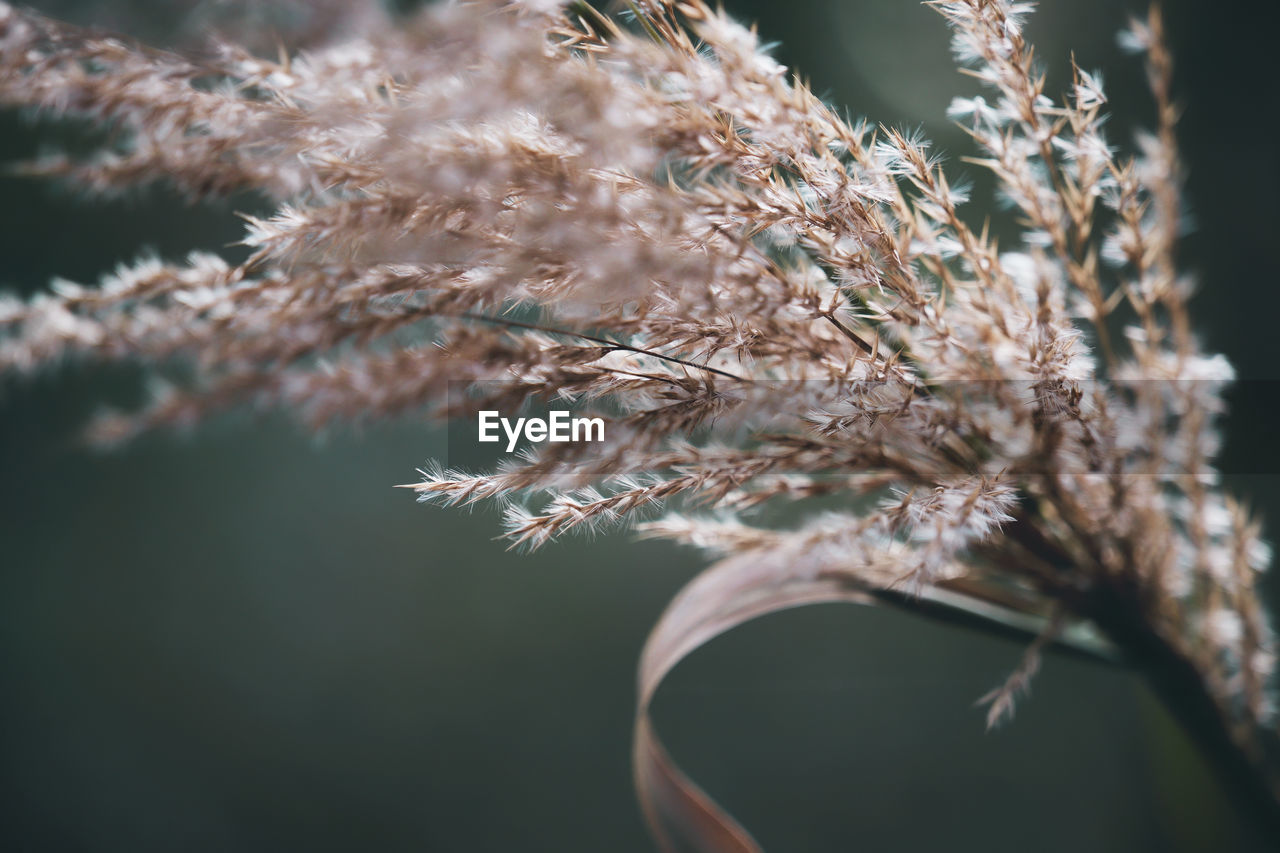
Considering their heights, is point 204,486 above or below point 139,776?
above

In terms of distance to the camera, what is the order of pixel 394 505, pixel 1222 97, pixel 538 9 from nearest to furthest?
pixel 538 9 → pixel 1222 97 → pixel 394 505

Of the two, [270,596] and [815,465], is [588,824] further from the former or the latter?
[815,465]

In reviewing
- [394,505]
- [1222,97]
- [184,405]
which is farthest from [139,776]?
[1222,97]

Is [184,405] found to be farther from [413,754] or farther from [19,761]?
[19,761]

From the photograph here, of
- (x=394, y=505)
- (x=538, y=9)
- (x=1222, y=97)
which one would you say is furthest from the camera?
(x=394, y=505)

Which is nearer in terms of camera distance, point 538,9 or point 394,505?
point 538,9

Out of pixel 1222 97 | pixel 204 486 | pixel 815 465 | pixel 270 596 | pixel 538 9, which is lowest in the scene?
pixel 270 596
